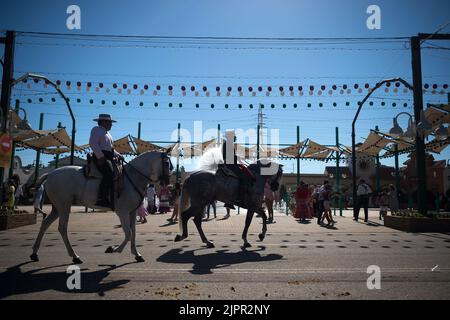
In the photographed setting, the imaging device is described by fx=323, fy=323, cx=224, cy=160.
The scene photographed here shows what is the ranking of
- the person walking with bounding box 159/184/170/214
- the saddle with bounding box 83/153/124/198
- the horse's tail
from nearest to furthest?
the saddle with bounding box 83/153/124/198
the horse's tail
the person walking with bounding box 159/184/170/214

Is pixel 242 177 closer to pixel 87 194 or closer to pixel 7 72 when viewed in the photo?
pixel 87 194

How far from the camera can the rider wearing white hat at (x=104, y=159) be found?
635cm

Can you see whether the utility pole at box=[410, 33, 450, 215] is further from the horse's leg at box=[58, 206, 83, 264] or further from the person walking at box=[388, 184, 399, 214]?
the horse's leg at box=[58, 206, 83, 264]

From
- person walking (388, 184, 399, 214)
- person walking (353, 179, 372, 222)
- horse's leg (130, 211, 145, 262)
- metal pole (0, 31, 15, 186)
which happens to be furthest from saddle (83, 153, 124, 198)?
person walking (388, 184, 399, 214)

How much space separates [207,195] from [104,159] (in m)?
3.01

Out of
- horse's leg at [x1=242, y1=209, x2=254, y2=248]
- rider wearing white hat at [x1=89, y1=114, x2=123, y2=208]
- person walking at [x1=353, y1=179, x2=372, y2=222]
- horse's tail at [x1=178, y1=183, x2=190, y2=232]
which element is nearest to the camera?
rider wearing white hat at [x1=89, y1=114, x2=123, y2=208]

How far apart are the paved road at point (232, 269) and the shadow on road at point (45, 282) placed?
13 mm

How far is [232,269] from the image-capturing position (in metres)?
5.95

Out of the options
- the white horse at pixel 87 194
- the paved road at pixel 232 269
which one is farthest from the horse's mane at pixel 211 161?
the white horse at pixel 87 194

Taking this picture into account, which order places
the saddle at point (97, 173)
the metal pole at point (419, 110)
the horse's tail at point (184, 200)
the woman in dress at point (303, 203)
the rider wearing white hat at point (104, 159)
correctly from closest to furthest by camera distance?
1. the rider wearing white hat at point (104, 159)
2. the saddle at point (97, 173)
3. the horse's tail at point (184, 200)
4. the metal pole at point (419, 110)
5. the woman in dress at point (303, 203)

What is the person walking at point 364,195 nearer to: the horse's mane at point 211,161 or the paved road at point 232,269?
the paved road at point 232,269

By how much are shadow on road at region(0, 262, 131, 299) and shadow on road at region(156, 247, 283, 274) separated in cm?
146

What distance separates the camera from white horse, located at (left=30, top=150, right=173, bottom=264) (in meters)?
6.41
